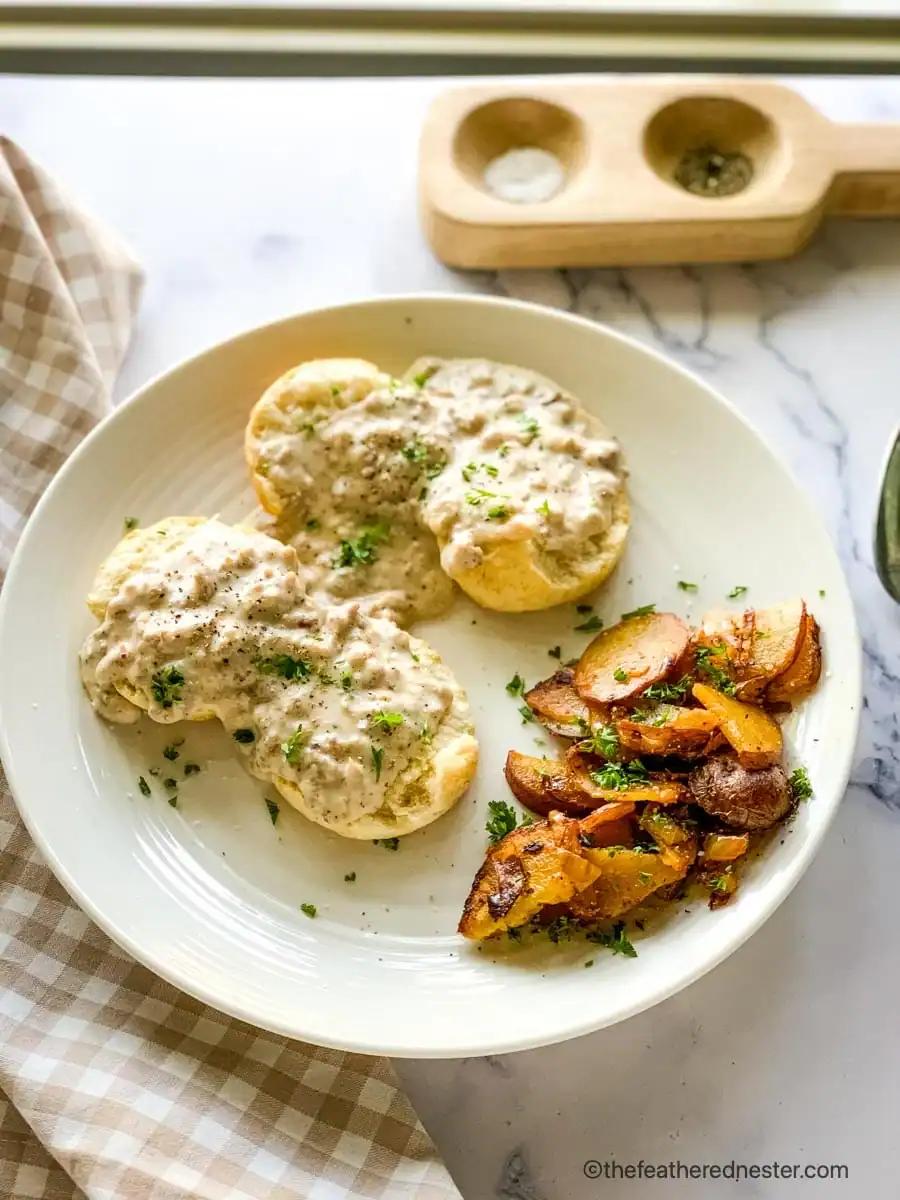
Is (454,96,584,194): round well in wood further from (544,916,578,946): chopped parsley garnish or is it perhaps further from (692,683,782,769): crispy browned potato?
(544,916,578,946): chopped parsley garnish

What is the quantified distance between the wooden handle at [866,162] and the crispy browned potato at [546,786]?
1.99m

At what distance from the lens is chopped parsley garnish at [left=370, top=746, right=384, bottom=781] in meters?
2.61

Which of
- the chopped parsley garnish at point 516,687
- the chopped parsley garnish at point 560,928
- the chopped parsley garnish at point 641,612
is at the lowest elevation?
the chopped parsley garnish at point 560,928

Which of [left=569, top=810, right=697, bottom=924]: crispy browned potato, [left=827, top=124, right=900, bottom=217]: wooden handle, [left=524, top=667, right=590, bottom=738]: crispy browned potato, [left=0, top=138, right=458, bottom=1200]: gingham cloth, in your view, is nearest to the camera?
[left=0, top=138, right=458, bottom=1200]: gingham cloth

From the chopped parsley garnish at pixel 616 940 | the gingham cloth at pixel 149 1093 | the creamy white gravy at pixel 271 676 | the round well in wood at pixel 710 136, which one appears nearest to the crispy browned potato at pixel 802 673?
the chopped parsley garnish at pixel 616 940

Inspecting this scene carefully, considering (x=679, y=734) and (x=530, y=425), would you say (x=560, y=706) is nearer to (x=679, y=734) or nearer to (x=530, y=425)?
(x=679, y=734)

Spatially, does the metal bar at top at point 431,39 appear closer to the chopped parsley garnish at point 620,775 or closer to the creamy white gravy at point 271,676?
the creamy white gravy at point 271,676

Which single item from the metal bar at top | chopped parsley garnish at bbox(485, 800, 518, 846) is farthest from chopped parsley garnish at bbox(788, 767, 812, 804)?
the metal bar at top

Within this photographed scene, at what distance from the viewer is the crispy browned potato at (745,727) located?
2.58 metres

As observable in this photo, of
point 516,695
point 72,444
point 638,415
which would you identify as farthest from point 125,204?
point 516,695

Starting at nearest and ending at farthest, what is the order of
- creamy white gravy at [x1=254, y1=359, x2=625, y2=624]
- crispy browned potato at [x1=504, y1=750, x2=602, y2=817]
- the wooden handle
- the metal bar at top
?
crispy browned potato at [x1=504, y1=750, x2=602, y2=817] → creamy white gravy at [x1=254, y1=359, x2=625, y2=624] → the wooden handle → the metal bar at top

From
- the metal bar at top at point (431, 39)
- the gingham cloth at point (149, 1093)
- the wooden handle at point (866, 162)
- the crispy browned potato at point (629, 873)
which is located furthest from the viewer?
the metal bar at top at point (431, 39)

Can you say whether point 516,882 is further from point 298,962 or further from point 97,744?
point 97,744

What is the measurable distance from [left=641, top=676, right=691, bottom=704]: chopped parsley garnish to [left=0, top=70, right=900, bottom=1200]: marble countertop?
1.97 feet
